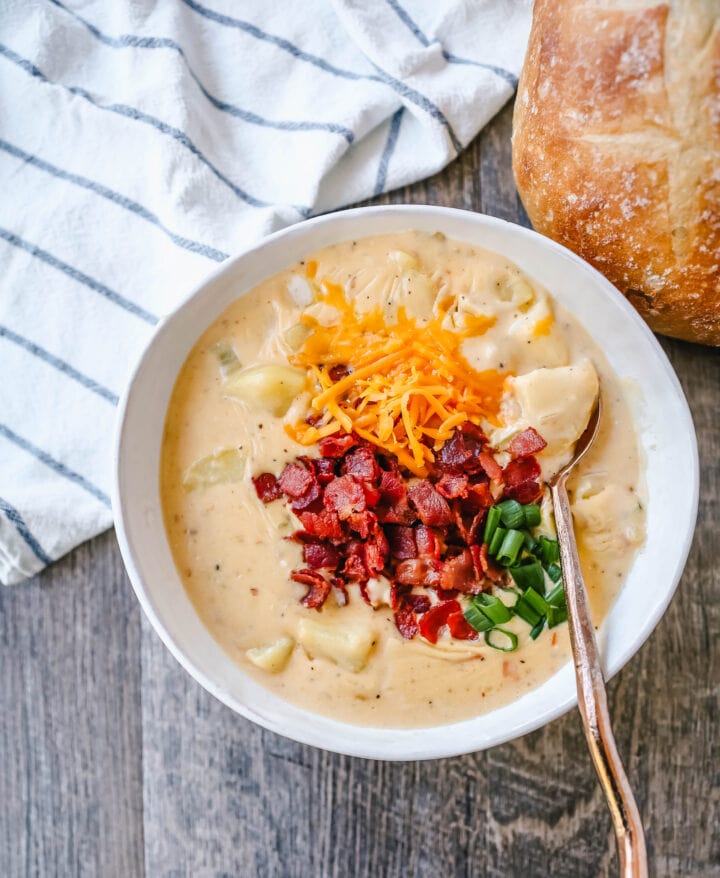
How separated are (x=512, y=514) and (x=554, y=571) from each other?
0.19 m

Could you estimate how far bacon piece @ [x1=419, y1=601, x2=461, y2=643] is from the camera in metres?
2.15

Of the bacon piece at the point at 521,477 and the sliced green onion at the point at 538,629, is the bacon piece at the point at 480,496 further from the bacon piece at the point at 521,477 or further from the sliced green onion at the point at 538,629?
the sliced green onion at the point at 538,629

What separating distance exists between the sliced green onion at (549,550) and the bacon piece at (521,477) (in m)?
0.12

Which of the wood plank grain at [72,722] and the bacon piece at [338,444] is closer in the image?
the bacon piece at [338,444]

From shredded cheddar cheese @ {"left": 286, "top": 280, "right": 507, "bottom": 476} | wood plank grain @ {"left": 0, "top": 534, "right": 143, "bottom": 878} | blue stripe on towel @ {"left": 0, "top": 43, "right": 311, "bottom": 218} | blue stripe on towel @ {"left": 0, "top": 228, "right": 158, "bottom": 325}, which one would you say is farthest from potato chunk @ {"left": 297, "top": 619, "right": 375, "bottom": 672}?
blue stripe on towel @ {"left": 0, "top": 43, "right": 311, "bottom": 218}

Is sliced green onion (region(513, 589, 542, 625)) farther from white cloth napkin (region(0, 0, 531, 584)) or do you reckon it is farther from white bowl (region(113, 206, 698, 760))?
white cloth napkin (region(0, 0, 531, 584))

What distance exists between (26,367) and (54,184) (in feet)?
1.86

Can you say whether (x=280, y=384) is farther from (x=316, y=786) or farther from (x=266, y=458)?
(x=316, y=786)

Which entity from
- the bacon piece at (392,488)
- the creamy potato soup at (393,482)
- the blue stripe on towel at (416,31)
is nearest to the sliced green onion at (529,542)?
Answer: the creamy potato soup at (393,482)

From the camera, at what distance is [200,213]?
2549 millimetres

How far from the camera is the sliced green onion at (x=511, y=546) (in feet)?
7.02

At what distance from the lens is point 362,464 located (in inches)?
84.7

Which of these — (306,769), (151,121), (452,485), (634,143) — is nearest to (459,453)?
(452,485)

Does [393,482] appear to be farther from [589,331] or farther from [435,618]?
[589,331]
